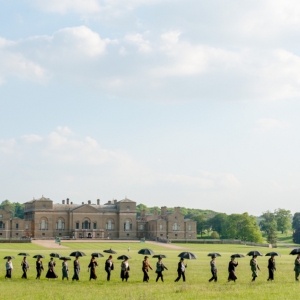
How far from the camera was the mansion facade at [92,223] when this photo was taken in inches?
5133

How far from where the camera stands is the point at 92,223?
133 m

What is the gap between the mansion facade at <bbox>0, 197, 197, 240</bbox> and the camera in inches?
5133

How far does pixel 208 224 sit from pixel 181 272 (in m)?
138

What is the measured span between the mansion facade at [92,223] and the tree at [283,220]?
4578 cm

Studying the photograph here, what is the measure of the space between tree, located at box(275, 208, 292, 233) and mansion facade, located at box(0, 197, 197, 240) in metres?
45.8

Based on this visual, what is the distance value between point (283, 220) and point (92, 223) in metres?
66.8

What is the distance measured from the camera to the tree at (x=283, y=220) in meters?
170

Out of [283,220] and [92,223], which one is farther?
[283,220]

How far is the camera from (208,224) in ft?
545

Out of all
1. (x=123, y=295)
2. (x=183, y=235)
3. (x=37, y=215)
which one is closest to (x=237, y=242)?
(x=183, y=235)

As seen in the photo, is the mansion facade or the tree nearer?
the mansion facade

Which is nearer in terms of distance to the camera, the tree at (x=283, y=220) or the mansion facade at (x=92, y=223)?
the mansion facade at (x=92, y=223)

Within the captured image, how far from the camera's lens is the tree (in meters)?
170

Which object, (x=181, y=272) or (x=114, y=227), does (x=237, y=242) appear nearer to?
(x=114, y=227)
